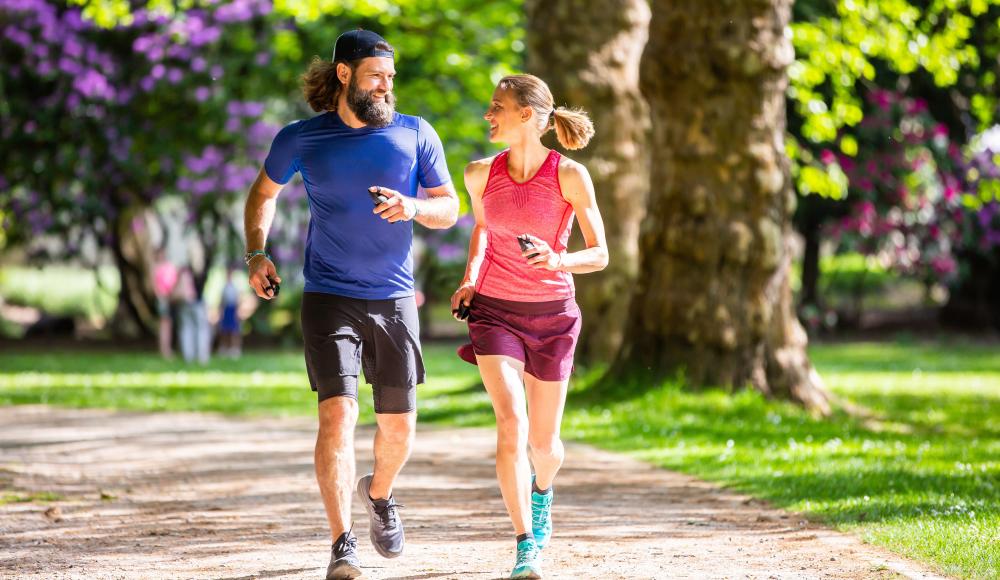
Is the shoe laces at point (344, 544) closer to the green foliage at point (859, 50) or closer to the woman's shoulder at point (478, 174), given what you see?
the woman's shoulder at point (478, 174)

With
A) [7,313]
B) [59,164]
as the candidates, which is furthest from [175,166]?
[7,313]

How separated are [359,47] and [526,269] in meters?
1.13

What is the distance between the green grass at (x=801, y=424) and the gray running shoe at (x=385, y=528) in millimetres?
2252

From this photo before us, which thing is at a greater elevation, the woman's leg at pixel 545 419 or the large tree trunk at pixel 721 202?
the large tree trunk at pixel 721 202

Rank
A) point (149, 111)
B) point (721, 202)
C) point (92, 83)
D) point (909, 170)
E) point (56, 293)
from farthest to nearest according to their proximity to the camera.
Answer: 1. point (56, 293)
2. point (149, 111)
3. point (909, 170)
4. point (92, 83)
5. point (721, 202)

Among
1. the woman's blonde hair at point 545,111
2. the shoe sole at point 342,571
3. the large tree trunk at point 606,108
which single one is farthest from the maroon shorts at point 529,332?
the large tree trunk at point 606,108

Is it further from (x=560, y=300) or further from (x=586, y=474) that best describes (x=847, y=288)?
(x=560, y=300)

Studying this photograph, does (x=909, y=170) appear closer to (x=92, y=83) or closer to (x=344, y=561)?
(x=92, y=83)

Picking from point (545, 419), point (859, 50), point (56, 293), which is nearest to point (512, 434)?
point (545, 419)

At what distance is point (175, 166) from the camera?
24969mm

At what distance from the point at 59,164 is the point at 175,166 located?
2.08m

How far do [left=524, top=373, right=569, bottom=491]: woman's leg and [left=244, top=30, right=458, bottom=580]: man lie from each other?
1.71ft

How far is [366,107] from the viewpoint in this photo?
5789mm

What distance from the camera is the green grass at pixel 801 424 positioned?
24.5 feet
